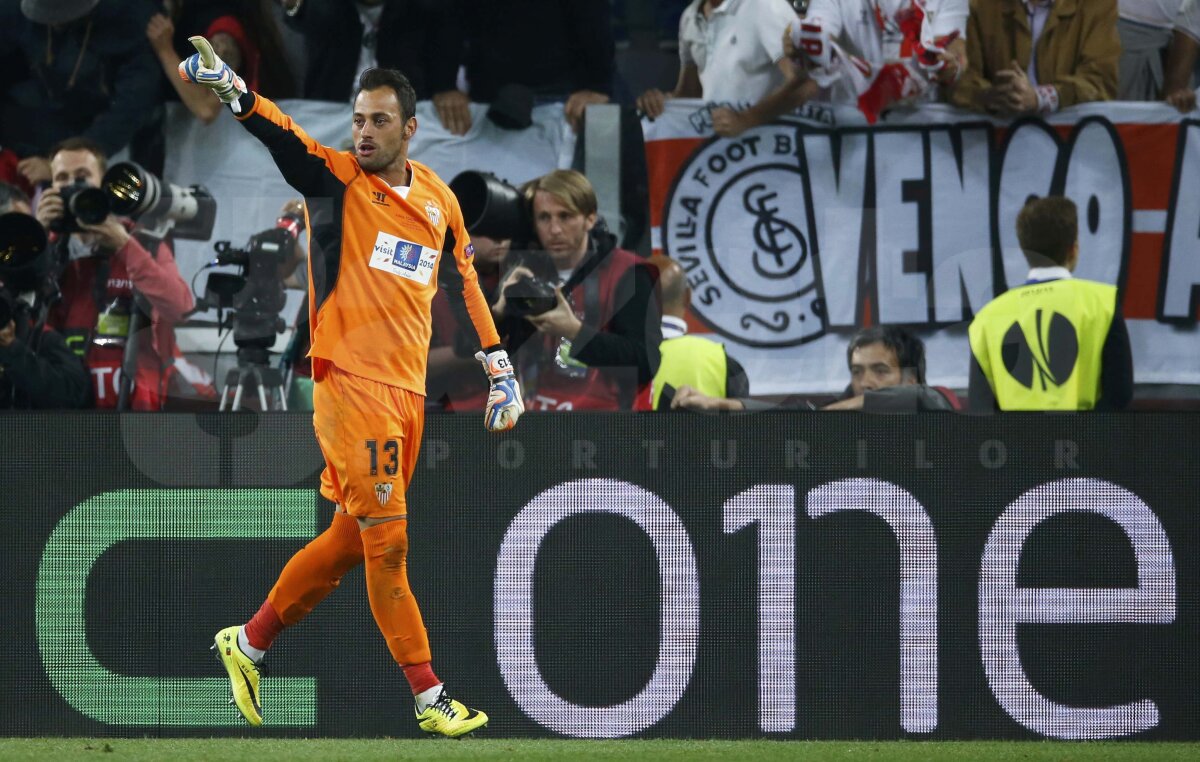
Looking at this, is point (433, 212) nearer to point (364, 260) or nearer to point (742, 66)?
point (364, 260)

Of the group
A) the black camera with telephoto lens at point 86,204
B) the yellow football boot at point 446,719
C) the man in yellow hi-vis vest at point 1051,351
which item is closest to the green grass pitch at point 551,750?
the yellow football boot at point 446,719

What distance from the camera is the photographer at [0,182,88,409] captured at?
5.69 metres

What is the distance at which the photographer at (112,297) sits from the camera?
6.10 meters

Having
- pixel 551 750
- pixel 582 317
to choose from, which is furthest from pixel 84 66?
pixel 551 750

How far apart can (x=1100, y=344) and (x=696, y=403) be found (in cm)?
149

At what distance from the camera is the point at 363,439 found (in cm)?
447

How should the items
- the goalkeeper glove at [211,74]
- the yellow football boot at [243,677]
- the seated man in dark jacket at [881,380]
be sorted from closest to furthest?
the goalkeeper glove at [211,74] → the yellow football boot at [243,677] → the seated man in dark jacket at [881,380]

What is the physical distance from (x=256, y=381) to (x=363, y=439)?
1625 millimetres

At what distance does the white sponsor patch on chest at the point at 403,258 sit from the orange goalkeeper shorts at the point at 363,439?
13.5 inches

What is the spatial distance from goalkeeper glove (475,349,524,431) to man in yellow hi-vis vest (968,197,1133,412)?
74.1 inches

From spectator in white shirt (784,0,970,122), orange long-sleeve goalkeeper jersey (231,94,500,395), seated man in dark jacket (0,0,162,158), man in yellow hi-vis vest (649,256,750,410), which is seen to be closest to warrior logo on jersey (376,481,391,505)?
orange long-sleeve goalkeeper jersey (231,94,500,395)

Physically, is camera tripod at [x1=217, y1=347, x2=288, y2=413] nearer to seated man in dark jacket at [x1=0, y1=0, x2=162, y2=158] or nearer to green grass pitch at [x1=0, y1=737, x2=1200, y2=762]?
green grass pitch at [x1=0, y1=737, x2=1200, y2=762]

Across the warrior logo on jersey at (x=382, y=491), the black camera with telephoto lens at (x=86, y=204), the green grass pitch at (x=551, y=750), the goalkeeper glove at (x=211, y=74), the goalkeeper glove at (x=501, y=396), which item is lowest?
the green grass pitch at (x=551, y=750)

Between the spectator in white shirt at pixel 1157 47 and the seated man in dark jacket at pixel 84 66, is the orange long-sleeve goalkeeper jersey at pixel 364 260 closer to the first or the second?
Answer: the seated man in dark jacket at pixel 84 66
